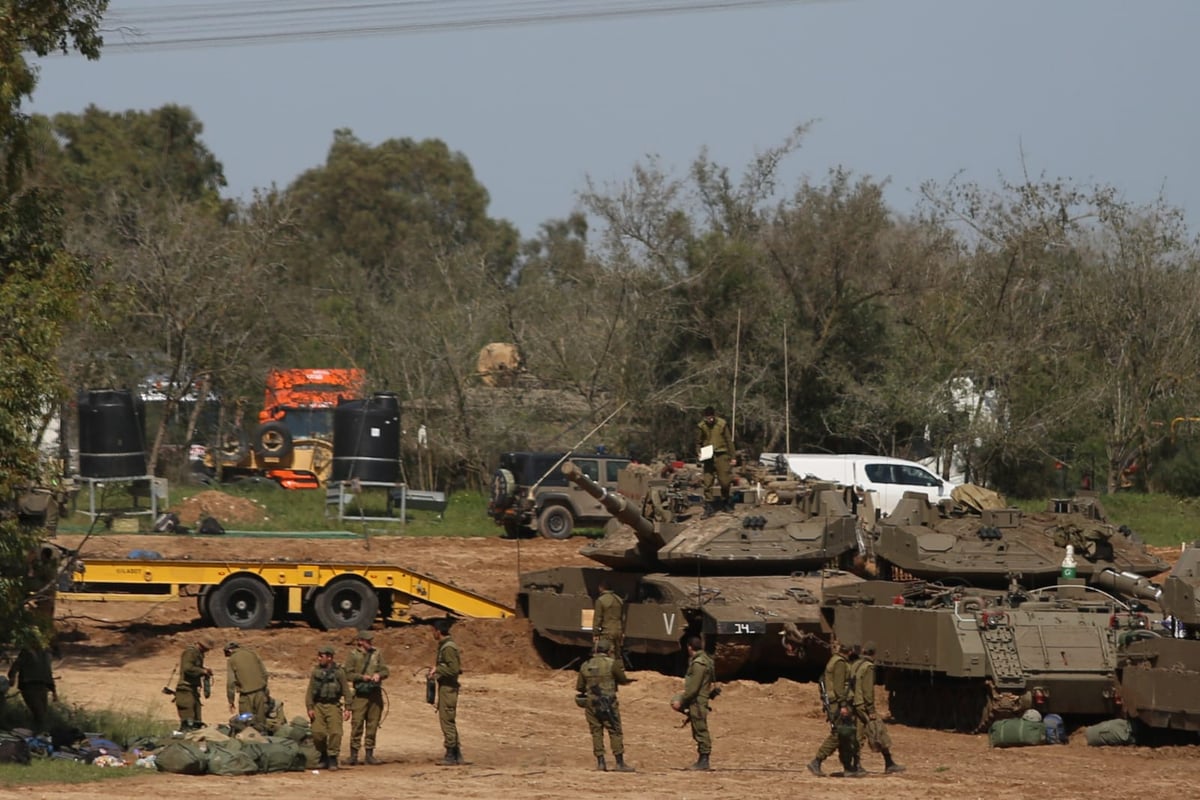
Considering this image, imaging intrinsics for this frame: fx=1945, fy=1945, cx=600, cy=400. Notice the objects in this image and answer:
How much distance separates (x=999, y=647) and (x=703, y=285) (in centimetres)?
2226

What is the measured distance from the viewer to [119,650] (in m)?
23.1

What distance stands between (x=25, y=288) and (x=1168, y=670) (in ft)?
35.7

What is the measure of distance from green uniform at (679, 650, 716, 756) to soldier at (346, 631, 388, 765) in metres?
2.54

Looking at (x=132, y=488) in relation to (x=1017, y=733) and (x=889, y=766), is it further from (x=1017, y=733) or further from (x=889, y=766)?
(x=889, y=766)

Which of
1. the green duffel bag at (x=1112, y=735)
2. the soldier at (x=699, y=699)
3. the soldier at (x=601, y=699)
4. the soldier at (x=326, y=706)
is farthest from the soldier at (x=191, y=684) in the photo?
the green duffel bag at (x=1112, y=735)

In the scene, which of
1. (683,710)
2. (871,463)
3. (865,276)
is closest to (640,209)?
(865,276)

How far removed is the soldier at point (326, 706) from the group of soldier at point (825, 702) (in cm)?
197

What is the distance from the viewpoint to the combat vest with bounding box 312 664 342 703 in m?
15.7

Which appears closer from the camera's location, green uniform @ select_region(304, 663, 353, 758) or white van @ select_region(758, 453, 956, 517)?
green uniform @ select_region(304, 663, 353, 758)

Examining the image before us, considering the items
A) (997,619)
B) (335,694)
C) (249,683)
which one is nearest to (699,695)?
(335,694)

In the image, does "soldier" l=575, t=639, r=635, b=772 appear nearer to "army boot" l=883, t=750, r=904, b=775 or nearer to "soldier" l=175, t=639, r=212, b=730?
"army boot" l=883, t=750, r=904, b=775

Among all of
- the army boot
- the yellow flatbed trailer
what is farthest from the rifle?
the yellow flatbed trailer

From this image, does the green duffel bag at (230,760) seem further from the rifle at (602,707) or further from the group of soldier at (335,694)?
the rifle at (602,707)

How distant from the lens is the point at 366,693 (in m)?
16.1
